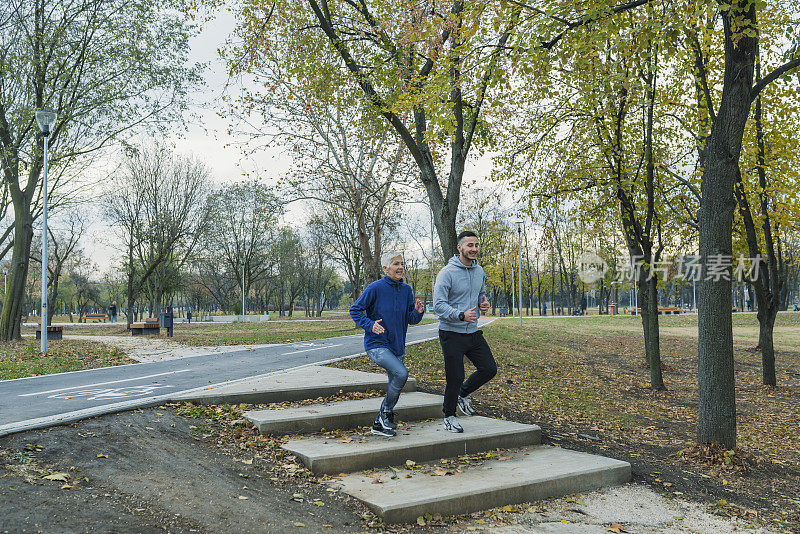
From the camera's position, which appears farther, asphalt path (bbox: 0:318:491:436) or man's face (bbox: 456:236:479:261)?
asphalt path (bbox: 0:318:491:436)

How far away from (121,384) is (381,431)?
5.86 metres

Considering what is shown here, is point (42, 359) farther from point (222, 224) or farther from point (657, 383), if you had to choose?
point (222, 224)

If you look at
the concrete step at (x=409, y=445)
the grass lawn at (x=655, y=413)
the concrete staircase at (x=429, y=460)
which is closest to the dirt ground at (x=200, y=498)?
the concrete staircase at (x=429, y=460)

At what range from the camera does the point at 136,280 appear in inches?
1977

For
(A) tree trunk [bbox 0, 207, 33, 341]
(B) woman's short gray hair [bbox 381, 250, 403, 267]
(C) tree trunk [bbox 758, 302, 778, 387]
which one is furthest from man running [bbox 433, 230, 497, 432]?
(A) tree trunk [bbox 0, 207, 33, 341]

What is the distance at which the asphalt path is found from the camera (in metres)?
6.42

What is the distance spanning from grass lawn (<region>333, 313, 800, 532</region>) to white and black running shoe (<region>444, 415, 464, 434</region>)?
4.29ft

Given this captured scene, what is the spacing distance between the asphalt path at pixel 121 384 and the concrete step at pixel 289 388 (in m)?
0.55

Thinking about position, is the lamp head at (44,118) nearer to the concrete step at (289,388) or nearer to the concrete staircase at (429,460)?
the concrete step at (289,388)

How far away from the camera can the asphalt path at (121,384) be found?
6418 millimetres

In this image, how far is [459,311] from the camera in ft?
19.1

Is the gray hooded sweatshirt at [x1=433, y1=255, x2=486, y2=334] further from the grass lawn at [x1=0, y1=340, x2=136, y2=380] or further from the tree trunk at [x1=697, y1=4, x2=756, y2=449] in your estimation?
the grass lawn at [x1=0, y1=340, x2=136, y2=380]

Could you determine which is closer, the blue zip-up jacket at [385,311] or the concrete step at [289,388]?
the blue zip-up jacket at [385,311]

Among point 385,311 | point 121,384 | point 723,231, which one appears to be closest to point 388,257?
point 385,311
